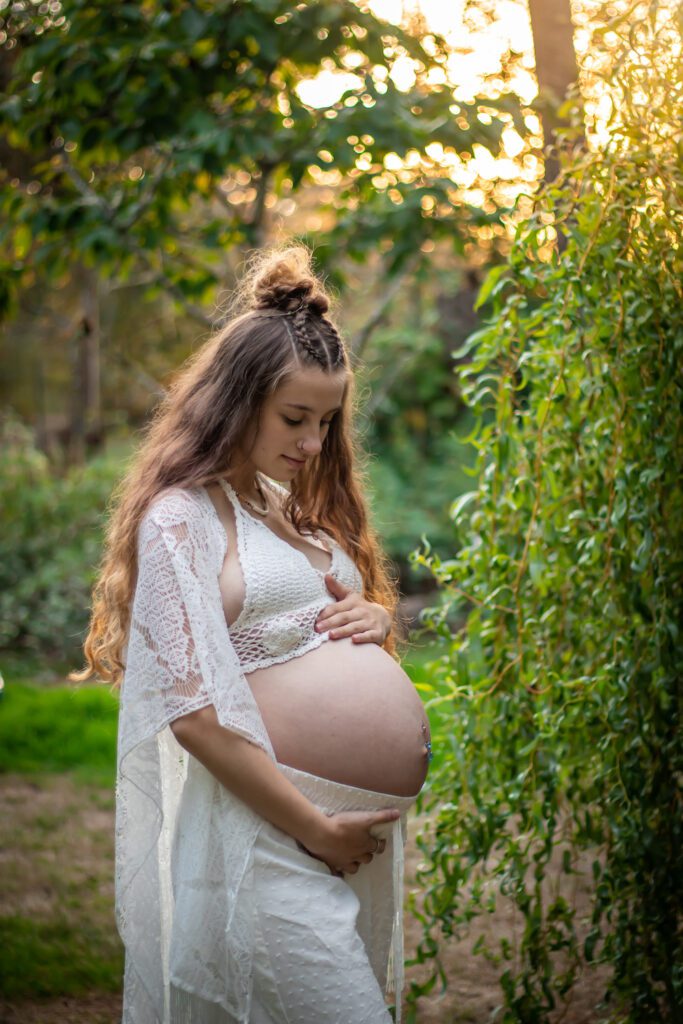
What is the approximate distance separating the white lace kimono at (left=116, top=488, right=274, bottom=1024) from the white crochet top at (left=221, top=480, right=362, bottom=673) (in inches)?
2.8

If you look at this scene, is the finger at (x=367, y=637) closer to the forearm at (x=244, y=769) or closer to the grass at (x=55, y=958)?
the forearm at (x=244, y=769)

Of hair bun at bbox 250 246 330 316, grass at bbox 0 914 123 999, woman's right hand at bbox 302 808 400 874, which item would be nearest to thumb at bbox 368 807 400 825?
woman's right hand at bbox 302 808 400 874

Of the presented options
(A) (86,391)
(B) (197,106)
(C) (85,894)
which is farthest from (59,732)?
(A) (86,391)

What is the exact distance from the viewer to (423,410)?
990cm

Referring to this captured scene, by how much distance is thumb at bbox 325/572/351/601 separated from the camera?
6.99 ft

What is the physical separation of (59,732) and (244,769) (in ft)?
14.0

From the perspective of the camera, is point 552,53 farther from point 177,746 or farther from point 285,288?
point 177,746

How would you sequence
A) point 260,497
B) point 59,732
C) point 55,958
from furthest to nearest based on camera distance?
point 59,732 → point 55,958 → point 260,497

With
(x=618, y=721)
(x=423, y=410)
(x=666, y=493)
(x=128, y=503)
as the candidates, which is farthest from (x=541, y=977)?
(x=423, y=410)

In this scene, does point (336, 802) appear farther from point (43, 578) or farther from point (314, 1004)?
point (43, 578)

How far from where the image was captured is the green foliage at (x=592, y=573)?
2.05 metres

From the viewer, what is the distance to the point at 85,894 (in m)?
3.79

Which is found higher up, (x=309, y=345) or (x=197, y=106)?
(x=197, y=106)

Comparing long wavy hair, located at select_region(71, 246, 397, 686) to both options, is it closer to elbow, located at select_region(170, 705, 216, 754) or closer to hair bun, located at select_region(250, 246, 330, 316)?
hair bun, located at select_region(250, 246, 330, 316)
